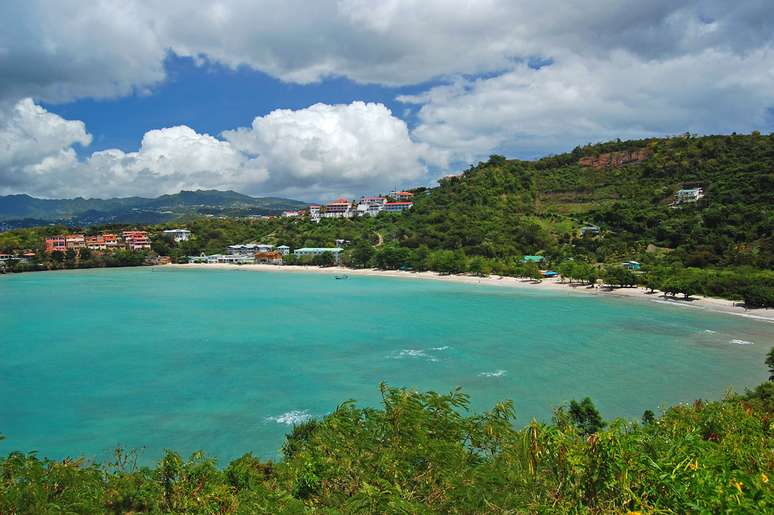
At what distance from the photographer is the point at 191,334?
32906 millimetres

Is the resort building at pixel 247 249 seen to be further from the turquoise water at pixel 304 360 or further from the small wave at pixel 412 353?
the small wave at pixel 412 353

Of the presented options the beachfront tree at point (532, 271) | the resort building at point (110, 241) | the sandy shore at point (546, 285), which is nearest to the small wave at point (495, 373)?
the sandy shore at point (546, 285)

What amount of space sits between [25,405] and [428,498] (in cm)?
2143

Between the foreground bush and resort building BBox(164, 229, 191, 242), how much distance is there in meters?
93.3

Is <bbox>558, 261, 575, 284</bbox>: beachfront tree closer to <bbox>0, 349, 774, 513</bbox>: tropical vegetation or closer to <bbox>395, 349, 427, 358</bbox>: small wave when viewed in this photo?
<bbox>395, 349, 427, 358</bbox>: small wave

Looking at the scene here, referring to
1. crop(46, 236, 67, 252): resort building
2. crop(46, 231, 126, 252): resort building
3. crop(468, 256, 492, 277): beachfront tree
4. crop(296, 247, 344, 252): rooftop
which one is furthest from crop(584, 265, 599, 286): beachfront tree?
crop(46, 236, 67, 252): resort building

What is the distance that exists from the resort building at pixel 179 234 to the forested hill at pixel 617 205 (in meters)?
44.4

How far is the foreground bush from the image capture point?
425 cm

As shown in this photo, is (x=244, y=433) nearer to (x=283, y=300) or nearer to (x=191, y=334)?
(x=191, y=334)

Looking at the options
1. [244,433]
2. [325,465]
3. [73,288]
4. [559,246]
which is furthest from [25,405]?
[559,246]

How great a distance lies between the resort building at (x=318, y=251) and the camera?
255 ft

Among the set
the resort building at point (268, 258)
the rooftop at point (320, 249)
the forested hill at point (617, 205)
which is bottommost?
the resort building at point (268, 258)

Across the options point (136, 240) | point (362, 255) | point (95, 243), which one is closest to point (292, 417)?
point (362, 255)

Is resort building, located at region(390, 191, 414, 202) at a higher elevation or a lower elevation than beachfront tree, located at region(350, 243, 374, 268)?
higher
